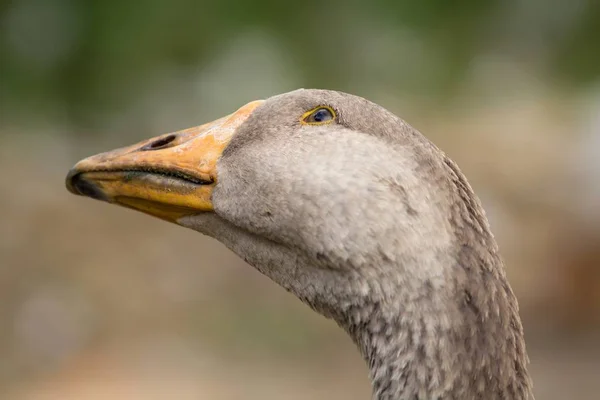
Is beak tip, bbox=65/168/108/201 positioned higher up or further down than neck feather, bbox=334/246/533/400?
higher up

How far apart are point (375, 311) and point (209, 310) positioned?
8281 mm

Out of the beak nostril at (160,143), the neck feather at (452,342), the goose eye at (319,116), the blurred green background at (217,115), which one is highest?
the blurred green background at (217,115)

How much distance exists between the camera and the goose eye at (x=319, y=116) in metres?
2.94

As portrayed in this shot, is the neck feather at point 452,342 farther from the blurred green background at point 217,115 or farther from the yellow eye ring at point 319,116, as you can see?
the blurred green background at point 217,115

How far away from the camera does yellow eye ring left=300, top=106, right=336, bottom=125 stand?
2.94 metres

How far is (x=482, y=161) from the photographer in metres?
13.4

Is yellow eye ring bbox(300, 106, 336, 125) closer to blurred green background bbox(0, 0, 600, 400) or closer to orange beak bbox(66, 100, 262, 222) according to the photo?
orange beak bbox(66, 100, 262, 222)

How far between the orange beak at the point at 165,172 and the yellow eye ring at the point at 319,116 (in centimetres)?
27

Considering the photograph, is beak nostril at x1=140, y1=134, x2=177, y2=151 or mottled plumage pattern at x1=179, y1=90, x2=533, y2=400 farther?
beak nostril at x1=140, y1=134, x2=177, y2=151

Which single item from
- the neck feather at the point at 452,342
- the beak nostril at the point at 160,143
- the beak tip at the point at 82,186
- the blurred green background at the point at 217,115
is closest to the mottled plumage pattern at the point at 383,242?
the neck feather at the point at 452,342

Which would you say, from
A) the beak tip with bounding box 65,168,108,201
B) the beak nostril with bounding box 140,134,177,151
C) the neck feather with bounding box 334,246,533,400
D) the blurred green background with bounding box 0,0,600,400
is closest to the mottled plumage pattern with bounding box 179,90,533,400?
the neck feather with bounding box 334,246,533,400

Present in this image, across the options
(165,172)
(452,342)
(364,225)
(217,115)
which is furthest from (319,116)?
(217,115)

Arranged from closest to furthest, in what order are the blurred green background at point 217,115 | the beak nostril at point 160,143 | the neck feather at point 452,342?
the neck feather at point 452,342 < the beak nostril at point 160,143 < the blurred green background at point 217,115

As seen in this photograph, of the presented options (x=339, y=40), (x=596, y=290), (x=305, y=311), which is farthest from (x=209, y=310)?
(x=339, y=40)
